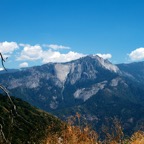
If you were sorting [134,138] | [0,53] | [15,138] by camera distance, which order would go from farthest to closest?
[15,138] < [134,138] < [0,53]

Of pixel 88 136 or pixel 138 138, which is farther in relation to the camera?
pixel 88 136

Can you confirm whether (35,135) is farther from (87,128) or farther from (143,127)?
(143,127)

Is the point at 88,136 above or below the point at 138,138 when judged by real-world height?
below

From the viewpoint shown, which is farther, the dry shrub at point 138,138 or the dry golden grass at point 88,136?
the dry golden grass at point 88,136

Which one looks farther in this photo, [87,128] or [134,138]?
[87,128]

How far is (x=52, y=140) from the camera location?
1230cm

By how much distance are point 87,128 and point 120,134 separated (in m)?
1.44

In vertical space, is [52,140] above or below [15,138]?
above

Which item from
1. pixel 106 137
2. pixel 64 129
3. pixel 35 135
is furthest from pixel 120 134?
pixel 35 135

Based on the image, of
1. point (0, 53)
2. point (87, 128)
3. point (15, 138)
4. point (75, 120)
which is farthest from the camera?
point (15, 138)

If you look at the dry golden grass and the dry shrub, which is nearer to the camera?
the dry shrub

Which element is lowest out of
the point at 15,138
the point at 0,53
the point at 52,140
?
the point at 15,138

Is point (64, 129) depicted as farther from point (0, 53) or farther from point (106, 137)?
point (0, 53)

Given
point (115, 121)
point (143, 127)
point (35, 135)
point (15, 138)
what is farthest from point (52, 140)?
point (15, 138)
